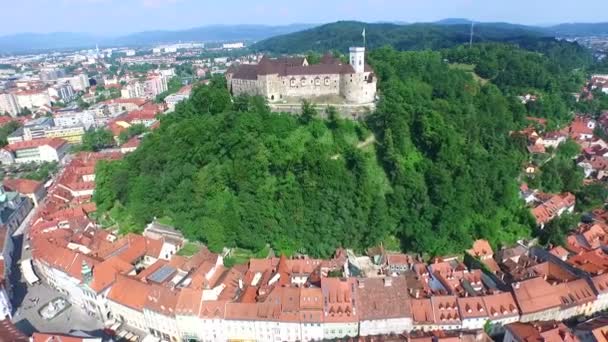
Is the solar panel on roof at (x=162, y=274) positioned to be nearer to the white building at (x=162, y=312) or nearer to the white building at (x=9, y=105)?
the white building at (x=162, y=312)

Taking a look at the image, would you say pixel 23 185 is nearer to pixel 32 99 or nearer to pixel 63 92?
pixel 32 99

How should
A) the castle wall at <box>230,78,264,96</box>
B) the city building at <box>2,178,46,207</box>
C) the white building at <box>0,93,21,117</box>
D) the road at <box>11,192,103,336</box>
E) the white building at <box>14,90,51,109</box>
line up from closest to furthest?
the road at <box>11,192,103,336</box> < the castle wall at <box>230,78,264,96</box> < the city building at <box>2,178,46,207</box> < the white building at <box>0,93,21,117</box> < the white building at <box>14,90,51,109</box>

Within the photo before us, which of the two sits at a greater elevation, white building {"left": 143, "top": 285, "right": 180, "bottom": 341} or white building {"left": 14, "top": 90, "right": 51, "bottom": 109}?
white building {"left": 14, "top": 90, "right": 51, "bottom": 109}

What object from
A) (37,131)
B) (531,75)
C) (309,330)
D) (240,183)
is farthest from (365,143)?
(37,131)

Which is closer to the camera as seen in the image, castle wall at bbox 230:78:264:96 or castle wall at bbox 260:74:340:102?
castle wall at bbox 260:74:340:102

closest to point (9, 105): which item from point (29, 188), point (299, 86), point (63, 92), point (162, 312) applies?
point (63, 92)

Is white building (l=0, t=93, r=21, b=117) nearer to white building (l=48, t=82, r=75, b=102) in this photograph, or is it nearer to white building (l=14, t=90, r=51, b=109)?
white building (l=14, t=90, r=51, b=109)

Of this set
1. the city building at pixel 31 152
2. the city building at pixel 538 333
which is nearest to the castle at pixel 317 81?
the city building at pixel 538 333

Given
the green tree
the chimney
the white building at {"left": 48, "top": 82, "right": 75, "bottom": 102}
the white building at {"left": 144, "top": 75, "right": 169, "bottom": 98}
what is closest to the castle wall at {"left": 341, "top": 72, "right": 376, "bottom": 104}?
the chimney
